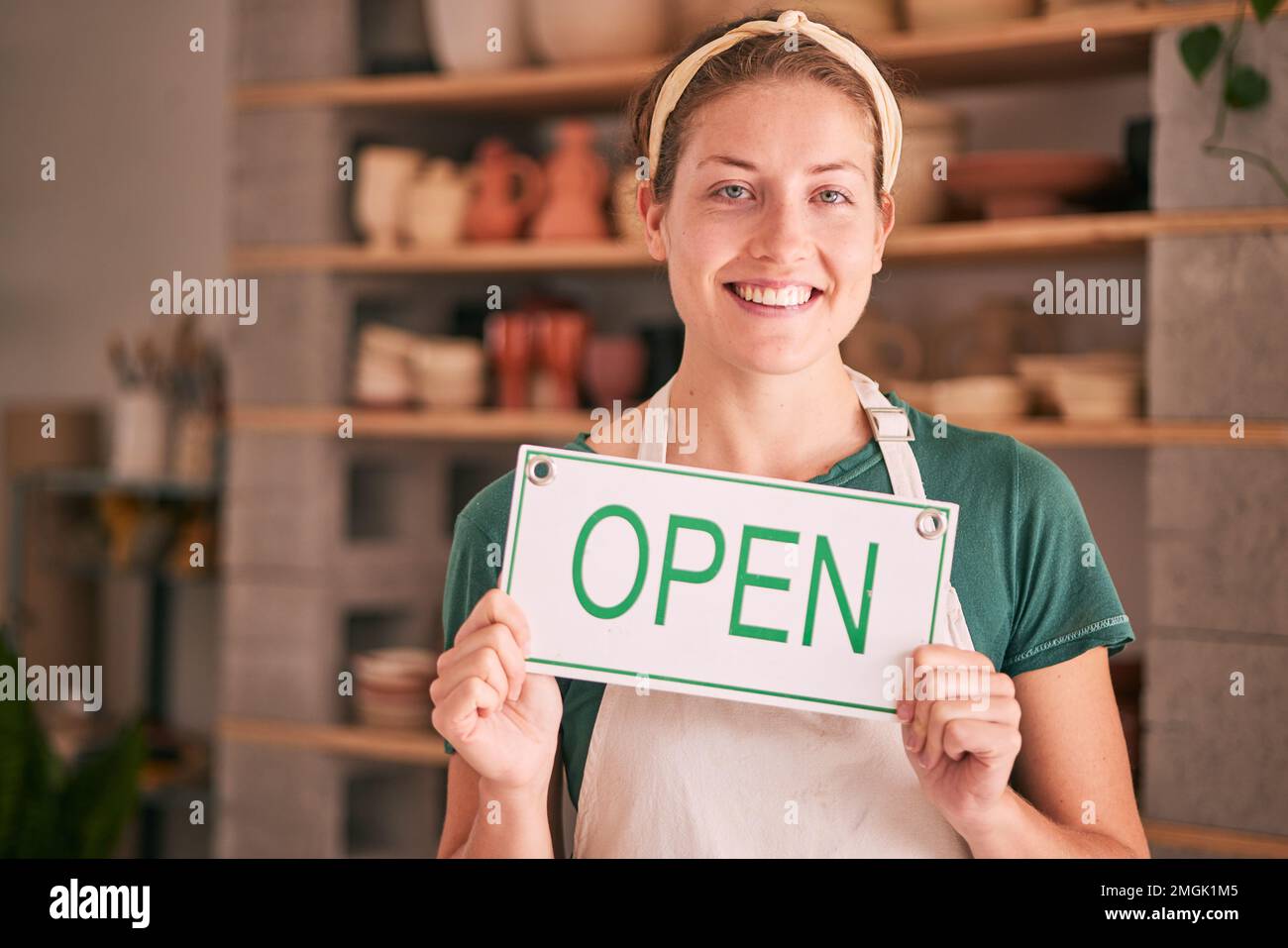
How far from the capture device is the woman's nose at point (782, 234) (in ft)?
3.22

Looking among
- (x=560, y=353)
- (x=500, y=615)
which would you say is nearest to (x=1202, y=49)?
(x=560, y=353)

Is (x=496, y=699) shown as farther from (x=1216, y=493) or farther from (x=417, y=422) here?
(x=417, y=422)

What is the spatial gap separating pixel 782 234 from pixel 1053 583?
32cm

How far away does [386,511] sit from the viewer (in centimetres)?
311

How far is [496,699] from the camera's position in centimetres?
92

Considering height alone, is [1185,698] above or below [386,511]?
below

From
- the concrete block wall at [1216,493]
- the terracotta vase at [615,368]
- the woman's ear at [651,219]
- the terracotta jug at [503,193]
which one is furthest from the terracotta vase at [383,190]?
the woman's ear at [651,219]

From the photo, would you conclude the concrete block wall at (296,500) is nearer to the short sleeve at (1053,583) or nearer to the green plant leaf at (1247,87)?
the green plant leaf at (1247,87)

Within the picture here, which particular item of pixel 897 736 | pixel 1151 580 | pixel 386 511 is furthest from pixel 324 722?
pixel 897 736

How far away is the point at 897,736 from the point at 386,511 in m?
2.22

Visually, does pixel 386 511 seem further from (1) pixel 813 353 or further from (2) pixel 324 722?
(1) pixel 813 353

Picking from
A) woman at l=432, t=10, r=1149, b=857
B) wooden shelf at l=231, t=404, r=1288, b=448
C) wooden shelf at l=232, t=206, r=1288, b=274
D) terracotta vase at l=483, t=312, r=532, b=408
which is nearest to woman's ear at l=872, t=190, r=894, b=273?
woman at l=432, t=10, r=1149, b=857

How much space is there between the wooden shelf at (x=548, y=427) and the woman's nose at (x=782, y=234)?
4.65ft

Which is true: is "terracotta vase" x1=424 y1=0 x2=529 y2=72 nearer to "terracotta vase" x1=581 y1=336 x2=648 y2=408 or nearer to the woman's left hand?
"terracotta vase" x1=581 y1=336 x2=648 y2=408
